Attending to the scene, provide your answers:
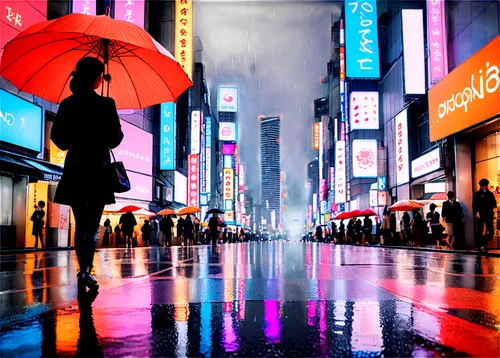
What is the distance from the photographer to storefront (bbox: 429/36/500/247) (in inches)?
645

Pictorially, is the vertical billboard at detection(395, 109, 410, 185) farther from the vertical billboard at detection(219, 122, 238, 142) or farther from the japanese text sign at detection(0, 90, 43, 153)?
the vertical billboard at detection(219, 122, 238, 142)

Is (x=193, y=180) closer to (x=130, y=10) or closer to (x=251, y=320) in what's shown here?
(x=130, y=10)

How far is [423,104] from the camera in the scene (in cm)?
3123

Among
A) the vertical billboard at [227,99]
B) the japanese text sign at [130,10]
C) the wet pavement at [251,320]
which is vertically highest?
the vertical billboard at [227,99]

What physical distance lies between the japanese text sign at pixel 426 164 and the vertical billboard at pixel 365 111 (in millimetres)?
11190

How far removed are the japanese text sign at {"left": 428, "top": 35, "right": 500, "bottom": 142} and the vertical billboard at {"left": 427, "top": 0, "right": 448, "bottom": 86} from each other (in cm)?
243

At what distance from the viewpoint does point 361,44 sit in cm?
3572

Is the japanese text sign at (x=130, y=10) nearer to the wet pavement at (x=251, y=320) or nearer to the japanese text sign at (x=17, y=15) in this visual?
the japanese text sign at (x=17, y=15)

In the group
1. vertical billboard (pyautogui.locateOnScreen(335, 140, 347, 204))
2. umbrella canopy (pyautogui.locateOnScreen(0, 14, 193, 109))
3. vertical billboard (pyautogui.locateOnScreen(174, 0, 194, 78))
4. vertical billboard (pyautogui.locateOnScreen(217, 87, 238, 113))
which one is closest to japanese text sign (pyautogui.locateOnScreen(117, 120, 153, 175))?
vertical billboard (pyautogui.locateOnScreen(174, 0, 194, 78))

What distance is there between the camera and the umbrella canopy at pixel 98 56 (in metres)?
6.04

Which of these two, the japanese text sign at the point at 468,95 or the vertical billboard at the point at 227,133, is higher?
the vertical billboard at the point at 227,133

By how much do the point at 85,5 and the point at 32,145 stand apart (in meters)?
7.54

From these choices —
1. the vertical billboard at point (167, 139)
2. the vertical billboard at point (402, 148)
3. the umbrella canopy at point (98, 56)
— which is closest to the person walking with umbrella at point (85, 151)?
the umbrella canopy at point (98, 56)

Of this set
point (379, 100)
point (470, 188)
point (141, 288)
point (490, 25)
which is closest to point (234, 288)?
point (141, 288)
